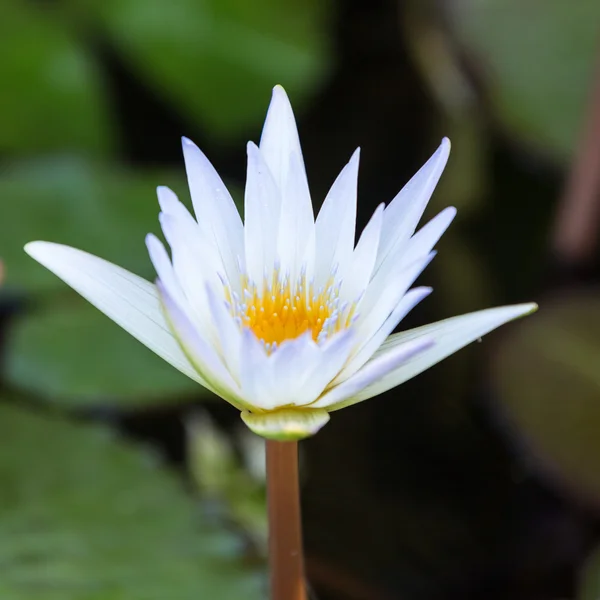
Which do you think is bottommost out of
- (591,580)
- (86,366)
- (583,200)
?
(591,580)

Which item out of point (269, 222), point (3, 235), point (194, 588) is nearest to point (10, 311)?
point (3, 235)

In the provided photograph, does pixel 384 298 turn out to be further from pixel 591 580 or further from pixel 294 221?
pixel 591 580

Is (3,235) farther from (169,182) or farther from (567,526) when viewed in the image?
(567,526)

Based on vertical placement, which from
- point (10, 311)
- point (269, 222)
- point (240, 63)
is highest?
point (240, 63)

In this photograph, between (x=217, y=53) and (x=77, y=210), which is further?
(x=217, y=53)

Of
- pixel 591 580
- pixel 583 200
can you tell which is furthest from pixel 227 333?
pixel 583 200

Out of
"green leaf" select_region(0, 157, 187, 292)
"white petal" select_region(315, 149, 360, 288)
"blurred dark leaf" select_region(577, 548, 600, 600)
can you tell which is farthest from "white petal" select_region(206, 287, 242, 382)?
"green leaf" select_region(0, 157, 187, 292)

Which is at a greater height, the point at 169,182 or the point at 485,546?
the point at 169,182

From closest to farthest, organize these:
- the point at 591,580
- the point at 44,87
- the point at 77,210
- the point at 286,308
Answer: the point at 286,308 < the point at 591,580 < the point at 77,210 < the point at 44,87
